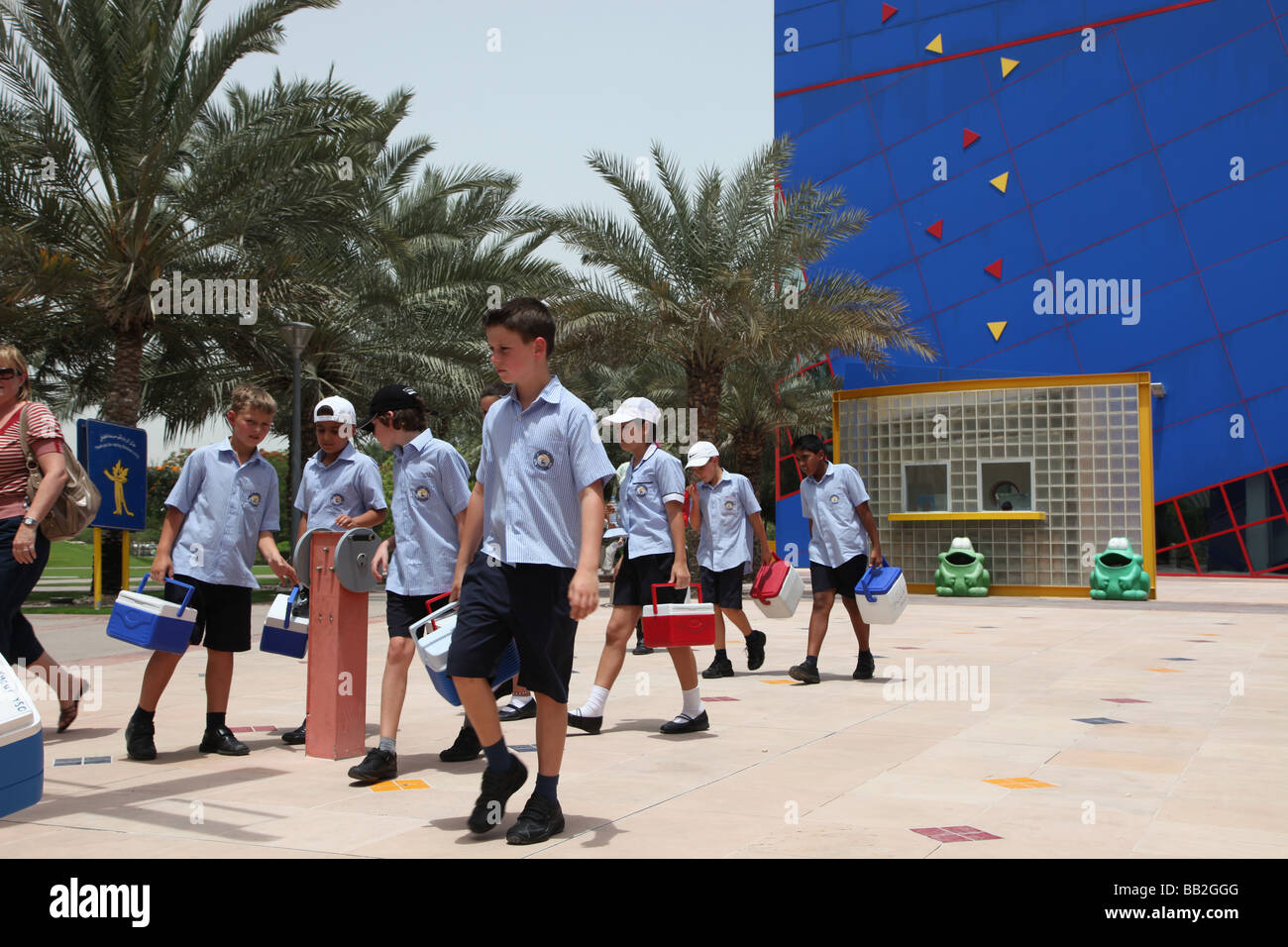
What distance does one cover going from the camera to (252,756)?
537 cm

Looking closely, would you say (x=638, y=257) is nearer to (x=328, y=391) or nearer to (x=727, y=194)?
(x=727, y=194)

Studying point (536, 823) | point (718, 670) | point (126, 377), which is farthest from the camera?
point (126, 377)

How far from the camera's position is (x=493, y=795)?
3883mm

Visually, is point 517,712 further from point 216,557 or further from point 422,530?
point 216,557

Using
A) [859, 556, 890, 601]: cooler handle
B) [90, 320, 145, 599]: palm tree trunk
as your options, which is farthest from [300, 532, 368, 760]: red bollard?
[90, 320, 145, 599]: palm tree trunk

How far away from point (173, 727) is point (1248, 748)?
5.28 m

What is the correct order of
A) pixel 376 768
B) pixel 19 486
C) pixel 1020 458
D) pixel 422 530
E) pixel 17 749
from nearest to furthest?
pixel 17 749, pixel 376 768, pixel 19 486, pixel 422 530, pixel 1020 458

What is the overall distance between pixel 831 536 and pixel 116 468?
382 inches

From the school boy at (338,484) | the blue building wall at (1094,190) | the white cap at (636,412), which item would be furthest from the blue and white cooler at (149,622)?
the blue building wall at (1094,190)

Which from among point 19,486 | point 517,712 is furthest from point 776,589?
point 19,486

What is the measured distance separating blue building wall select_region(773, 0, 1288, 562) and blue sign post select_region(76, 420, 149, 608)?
1769 centimetres

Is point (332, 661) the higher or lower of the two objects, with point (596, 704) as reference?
higher

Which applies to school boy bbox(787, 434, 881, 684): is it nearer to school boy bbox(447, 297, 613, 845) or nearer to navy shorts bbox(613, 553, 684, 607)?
navy shorts bbox(613, 553, 684, 607)

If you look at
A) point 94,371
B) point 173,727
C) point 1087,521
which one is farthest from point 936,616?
point 94,371
